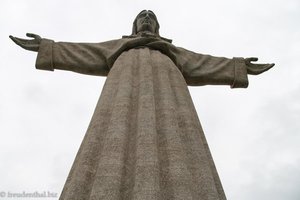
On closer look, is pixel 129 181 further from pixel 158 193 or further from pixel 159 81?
pixel 159 81

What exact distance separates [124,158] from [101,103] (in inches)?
39.0

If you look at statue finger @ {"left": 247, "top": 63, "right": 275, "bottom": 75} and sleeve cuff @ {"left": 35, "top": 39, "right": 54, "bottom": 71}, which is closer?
sleeve cuff @ {"left": 35, "top": 39, "right": 54, "bottom": 71}

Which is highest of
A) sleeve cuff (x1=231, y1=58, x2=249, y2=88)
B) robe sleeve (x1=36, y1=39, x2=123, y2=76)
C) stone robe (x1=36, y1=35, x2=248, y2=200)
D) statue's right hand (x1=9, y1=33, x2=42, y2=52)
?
statue's right hand (x1=9, y1=33, x2=42, y2=52)

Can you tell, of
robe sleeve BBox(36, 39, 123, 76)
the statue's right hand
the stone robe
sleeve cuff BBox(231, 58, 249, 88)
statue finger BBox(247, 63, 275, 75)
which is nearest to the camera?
the stone robe

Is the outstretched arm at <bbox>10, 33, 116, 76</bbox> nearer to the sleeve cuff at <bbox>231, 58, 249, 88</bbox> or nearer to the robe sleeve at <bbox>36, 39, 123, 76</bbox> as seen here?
the robe sleeve at <bbox>36, 39, 123, 76</bbox>

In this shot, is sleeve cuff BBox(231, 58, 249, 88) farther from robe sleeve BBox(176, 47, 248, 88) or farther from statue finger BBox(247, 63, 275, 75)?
statue finger BBox(247, 63, 275, 75)

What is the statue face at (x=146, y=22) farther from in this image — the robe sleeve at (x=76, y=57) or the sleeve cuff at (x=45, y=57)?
the sleeve cuff at (x=45, y=57)

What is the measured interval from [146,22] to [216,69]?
1506mm

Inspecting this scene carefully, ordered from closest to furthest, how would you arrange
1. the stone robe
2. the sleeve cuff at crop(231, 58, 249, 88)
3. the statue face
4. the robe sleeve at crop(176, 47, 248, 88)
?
the stone robe → the robe sleeve at crop(176, 47, 248, 88) → the sleeve cuff at crop(231, 58, 249, 88) → the statue face

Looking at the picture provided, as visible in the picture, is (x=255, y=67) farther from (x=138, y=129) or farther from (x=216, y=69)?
(x=138, y=129)

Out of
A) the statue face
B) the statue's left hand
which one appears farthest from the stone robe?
the statue's left hand

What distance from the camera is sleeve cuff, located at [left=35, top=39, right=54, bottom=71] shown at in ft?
17.5

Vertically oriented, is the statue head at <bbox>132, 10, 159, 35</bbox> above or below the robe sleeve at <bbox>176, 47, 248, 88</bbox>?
above

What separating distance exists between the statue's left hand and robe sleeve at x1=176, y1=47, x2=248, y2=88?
9 cm
